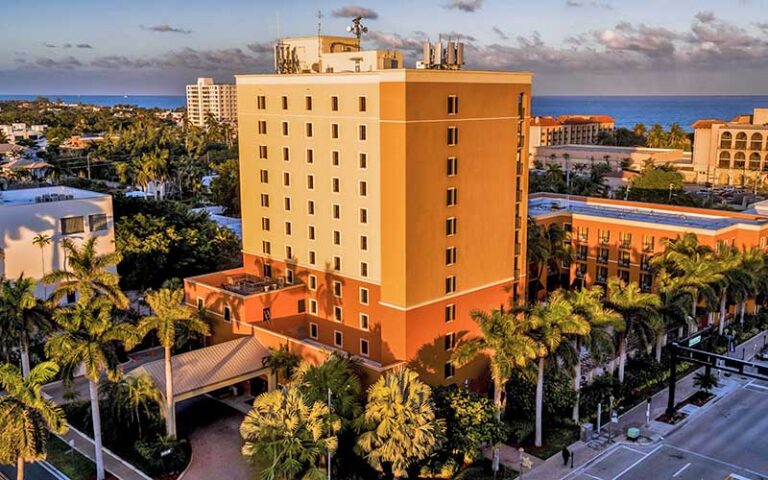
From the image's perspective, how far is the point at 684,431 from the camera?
156 ft

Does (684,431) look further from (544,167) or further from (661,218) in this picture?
(544,167)

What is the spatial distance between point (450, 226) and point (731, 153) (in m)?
133

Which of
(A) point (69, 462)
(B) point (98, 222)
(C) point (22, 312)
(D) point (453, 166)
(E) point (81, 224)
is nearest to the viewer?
(A) point (69, 462)

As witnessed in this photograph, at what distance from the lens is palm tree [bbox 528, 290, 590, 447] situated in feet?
143

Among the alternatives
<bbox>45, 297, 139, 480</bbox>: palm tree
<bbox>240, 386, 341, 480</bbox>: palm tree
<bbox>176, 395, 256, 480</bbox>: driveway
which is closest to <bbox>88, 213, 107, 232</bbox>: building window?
<bbox>176, 395, 256, 480</bbox>: driveway

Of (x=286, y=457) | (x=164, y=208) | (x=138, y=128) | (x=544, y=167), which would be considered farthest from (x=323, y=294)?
(x=138, y=128)

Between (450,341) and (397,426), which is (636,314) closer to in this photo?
(450,341)

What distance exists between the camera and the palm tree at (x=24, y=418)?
30.9m

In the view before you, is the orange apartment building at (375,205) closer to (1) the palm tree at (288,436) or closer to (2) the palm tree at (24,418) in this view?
(1) the palm tree at (288,436)

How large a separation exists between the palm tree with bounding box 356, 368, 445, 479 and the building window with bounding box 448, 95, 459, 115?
65.0 ft

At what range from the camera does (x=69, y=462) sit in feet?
139

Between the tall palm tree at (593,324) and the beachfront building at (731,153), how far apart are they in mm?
119313

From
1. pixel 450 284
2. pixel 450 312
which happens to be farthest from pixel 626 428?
pixel 450 284

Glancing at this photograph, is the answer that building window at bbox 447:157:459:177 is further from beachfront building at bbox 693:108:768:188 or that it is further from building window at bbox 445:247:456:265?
beachfront building at bbox 693:108:768:188
